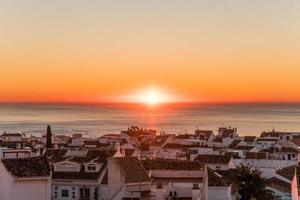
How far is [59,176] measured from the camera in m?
41.4

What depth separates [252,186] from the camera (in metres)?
40.8

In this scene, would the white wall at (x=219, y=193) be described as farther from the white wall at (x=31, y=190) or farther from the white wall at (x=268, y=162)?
the white wall at (x=268, y=162)

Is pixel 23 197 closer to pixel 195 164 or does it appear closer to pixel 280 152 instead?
pixel 195 164

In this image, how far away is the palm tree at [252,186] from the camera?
40125 mm

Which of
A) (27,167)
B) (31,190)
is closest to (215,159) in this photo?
(27,167)

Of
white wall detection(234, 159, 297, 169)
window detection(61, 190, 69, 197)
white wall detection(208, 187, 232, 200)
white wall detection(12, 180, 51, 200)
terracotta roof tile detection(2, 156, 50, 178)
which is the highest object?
terracotta roof tile detection(2, 156, 50, 178)

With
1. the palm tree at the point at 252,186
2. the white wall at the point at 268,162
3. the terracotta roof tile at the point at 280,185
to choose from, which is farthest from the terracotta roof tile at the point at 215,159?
the palm tree at the point at 252,186

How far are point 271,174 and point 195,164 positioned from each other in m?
22.0

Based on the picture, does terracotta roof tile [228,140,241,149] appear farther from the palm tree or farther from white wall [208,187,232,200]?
white wall [208,187,232,200]

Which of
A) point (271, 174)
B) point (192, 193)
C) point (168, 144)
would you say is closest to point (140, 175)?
point (192, 193)

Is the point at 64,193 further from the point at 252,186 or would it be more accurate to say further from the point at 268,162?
the point at 268,162

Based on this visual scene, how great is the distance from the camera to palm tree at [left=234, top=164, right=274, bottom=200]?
4012cm

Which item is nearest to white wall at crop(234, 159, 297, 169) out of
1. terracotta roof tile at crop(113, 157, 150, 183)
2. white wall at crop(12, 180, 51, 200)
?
terracotta roof tile at crop(113, 157, 150, 183)

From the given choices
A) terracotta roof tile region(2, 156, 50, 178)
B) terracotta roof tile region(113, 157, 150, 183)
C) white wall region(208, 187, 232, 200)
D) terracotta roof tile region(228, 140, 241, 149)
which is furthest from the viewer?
terracotta roof tile region(228, 140, 241, 149)
